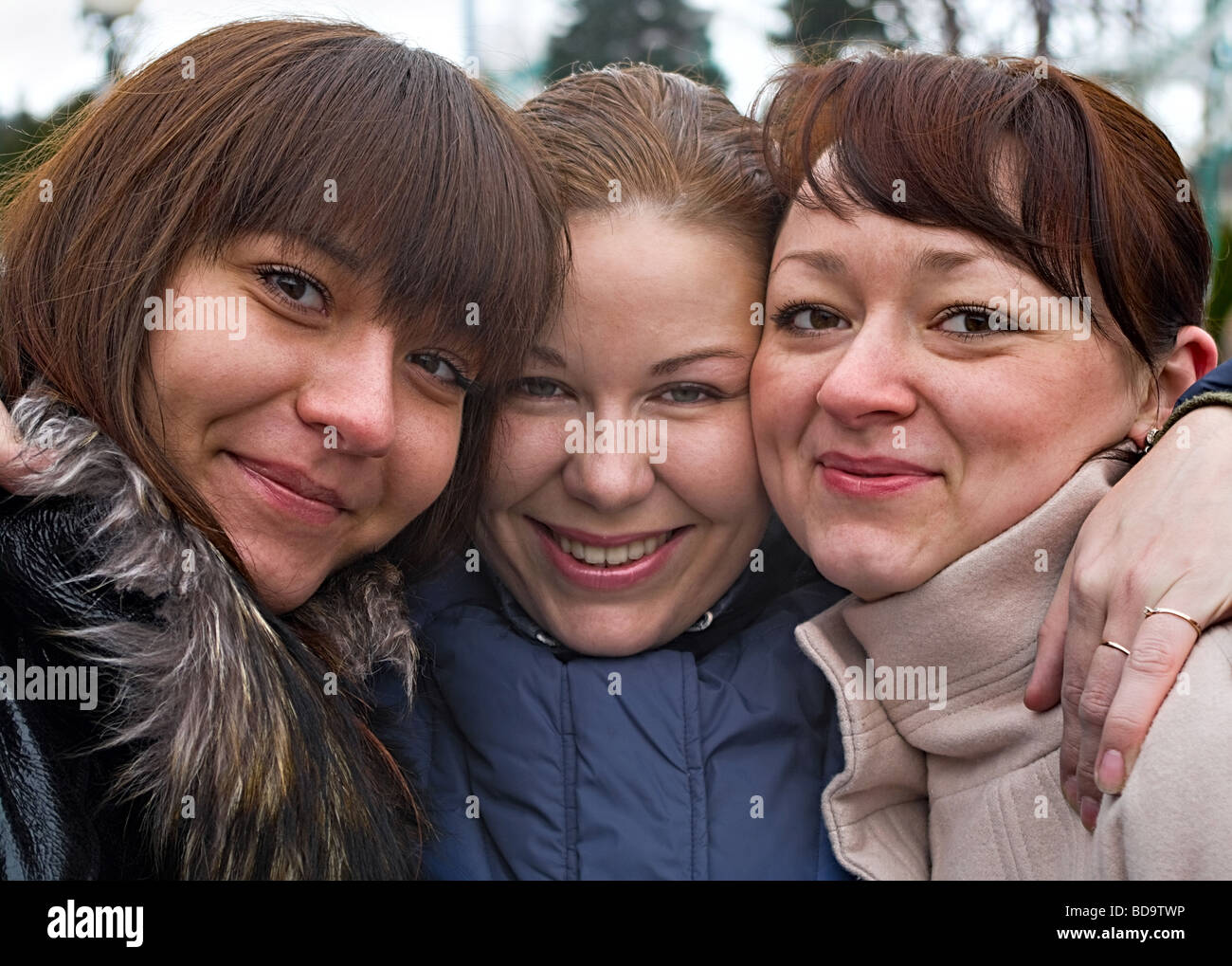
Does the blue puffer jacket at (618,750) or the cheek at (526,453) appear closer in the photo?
the blue puffer jacket at (618,750)

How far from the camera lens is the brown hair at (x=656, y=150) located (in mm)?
2109

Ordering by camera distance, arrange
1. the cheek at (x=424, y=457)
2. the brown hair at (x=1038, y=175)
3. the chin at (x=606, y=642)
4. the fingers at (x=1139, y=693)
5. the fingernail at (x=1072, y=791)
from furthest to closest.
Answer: the chin at (x=606, y=642) < the cheek at (x=424, y=457) < the brown hair at (x=1038, y=175) < the fingernail at (x=1072, y=791) < the fingers at (x=1139, y=693)

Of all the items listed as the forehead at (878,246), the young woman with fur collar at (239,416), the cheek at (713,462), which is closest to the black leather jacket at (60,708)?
the young woman with fur collar at (239,416)

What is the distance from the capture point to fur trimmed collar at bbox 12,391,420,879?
159 centimetres

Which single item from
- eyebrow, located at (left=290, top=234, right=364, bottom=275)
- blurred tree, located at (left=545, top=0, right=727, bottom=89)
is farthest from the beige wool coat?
blurred tree, located at (left=545, top=0, right=727, bottom=89)

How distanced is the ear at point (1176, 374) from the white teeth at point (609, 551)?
851mm

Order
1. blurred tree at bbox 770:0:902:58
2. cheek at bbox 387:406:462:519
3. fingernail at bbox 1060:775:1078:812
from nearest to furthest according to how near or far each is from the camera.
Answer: fingernail at bbox 1060:775:1078:812 → cheek at bbox 387:406:462:519 → blurred tree at bbox 770:0:902:58

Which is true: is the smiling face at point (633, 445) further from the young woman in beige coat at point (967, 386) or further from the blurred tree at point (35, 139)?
the blurred tree at point (35, 139)

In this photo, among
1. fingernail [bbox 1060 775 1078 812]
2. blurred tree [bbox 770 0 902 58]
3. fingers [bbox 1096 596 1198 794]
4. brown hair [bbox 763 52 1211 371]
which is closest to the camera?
fingers [bbox 1096 596 1198 794]

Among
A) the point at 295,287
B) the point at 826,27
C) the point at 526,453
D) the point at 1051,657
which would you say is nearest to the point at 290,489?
the point at 295,287

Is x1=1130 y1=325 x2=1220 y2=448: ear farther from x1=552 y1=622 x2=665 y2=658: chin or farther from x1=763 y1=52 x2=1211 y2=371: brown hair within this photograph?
x1=552 y1=622 x2=665 y2=658: chin
